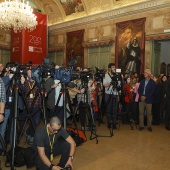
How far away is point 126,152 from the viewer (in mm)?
4129

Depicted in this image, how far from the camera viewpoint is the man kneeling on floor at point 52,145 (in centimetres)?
263

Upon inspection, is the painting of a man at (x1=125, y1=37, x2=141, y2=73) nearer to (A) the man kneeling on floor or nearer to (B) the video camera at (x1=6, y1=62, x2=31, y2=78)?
(B) the video camera at (x1=6, y1=62, x2=31, y2=78)

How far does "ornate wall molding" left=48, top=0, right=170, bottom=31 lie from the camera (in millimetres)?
9232

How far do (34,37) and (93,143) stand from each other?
10.4 m

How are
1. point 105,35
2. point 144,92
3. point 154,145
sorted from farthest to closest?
point 105,35 → point 144,92 → point 154,145

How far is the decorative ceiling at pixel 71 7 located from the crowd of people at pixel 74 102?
16.5 ft

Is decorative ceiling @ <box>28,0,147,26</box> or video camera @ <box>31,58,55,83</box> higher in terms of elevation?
decorative ceiling @ <box>28,0,147,26</box>

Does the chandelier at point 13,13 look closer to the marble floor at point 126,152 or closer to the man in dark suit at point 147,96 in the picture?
the man in dark suit at point 147,96

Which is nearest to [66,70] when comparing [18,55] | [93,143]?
[93,143]

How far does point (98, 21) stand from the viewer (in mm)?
11539

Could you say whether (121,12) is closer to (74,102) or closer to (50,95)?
(74,102)

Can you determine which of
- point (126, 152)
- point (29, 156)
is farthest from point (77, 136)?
point (29, 156)

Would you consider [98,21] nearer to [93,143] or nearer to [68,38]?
[68,38]

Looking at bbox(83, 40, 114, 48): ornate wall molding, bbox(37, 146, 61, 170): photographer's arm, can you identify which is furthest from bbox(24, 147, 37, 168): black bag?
bbox(83, 40, 114, 48): ornate wall molding
